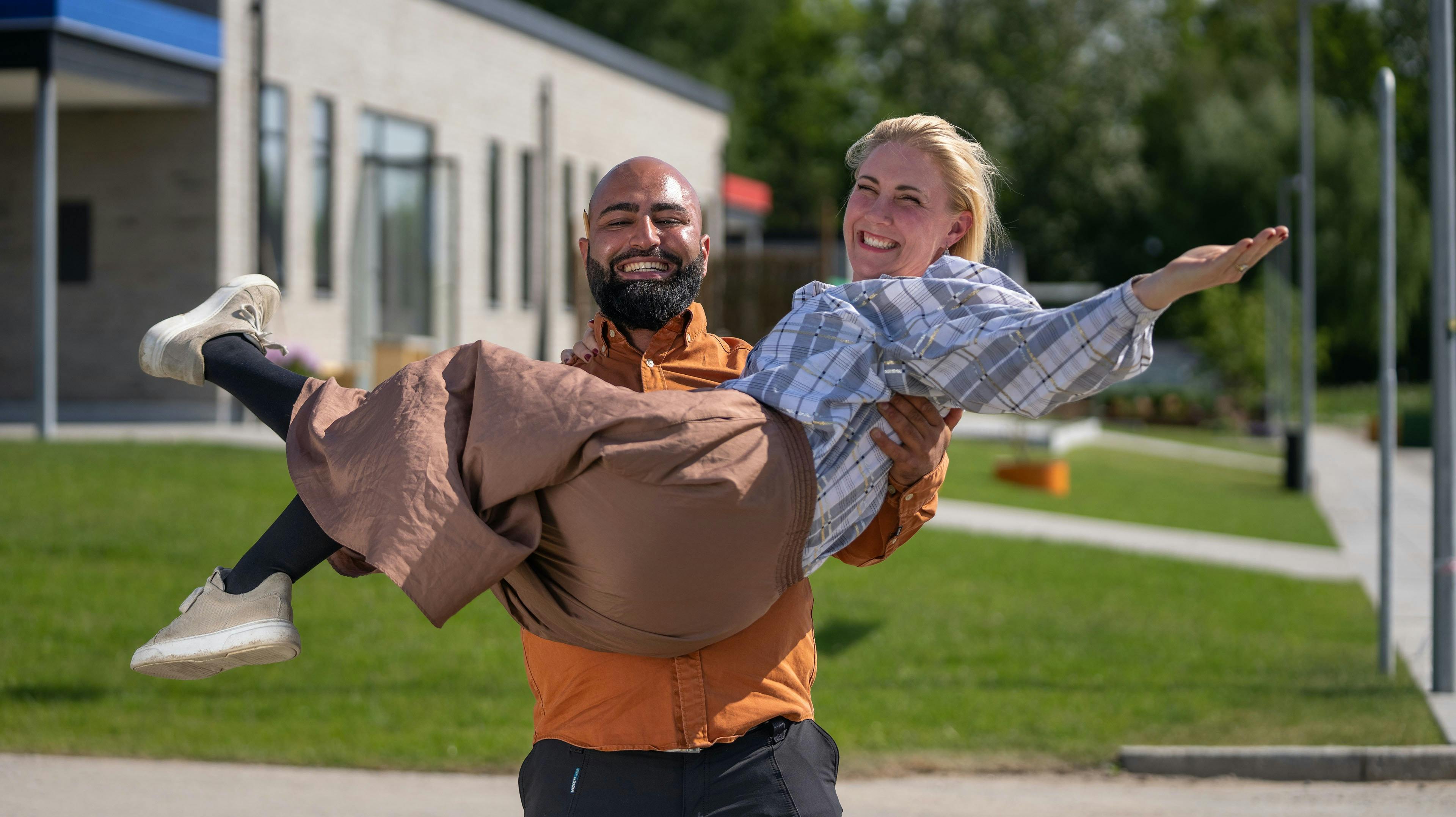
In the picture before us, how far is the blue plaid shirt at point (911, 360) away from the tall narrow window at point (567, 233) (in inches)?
1003

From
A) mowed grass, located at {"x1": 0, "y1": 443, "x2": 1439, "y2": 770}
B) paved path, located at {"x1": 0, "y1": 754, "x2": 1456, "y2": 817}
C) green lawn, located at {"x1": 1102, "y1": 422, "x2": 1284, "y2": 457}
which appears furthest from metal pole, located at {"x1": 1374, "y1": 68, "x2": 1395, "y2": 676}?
green lawn, located at {"x1": 1102, "y1": 422, "x2": 1284, "y2": 457}

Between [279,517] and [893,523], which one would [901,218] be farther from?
[279,517]

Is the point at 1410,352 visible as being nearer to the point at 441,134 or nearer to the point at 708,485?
the point at 441,134

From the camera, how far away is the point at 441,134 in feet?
81.5

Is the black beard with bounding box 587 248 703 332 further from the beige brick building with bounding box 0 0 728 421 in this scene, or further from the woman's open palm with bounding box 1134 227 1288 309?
the beige brick building with bounding box 0 0 728 421

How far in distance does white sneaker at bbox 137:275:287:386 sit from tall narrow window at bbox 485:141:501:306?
77.5ft

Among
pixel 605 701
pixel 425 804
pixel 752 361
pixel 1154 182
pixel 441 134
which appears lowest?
pixel 425 804

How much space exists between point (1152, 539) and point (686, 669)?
570 inches

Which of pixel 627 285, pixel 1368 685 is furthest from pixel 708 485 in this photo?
pixel 1368 685

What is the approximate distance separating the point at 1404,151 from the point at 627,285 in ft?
188

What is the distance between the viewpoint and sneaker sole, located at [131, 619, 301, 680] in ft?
9.87

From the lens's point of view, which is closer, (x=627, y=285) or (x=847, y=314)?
(x=847, y=314)

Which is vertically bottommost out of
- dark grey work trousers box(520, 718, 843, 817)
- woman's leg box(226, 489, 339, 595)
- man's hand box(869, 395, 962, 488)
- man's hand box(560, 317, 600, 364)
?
dark grey work trousers box(520, 718, 843, 817)

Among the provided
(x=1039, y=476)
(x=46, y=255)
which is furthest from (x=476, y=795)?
(x=1039, y=476)
